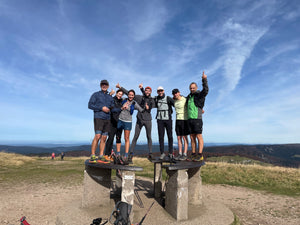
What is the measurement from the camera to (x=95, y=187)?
644 cm

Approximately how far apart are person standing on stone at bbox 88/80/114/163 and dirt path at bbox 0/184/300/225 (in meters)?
3.26

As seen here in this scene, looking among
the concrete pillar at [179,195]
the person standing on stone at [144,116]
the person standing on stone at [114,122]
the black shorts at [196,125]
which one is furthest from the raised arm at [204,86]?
the person standing on stone at [114,122]

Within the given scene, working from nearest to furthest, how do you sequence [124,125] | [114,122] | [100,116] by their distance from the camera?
[100,116] < [124,125] < [114,122]

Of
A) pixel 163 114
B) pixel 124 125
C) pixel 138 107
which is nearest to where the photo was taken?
pixel 124 125

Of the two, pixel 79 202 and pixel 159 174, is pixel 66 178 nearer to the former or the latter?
pixel 79 202

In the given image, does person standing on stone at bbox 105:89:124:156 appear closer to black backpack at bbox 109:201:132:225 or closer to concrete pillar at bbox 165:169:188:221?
concrete pillar at bbox 165:169:188:221

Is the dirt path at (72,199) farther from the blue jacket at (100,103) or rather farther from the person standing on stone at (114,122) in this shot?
the blue jacket at (100,103)

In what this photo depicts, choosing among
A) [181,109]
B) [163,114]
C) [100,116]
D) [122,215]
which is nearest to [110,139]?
[100,116]

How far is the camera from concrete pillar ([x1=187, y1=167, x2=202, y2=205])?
7.02 meters

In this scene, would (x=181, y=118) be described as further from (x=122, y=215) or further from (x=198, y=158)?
(x=122, y=215)

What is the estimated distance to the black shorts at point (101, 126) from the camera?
6074mm

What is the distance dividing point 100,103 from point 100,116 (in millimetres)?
480

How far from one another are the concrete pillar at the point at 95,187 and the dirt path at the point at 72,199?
1.67m

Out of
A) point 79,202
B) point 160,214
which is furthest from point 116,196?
point 160,214
